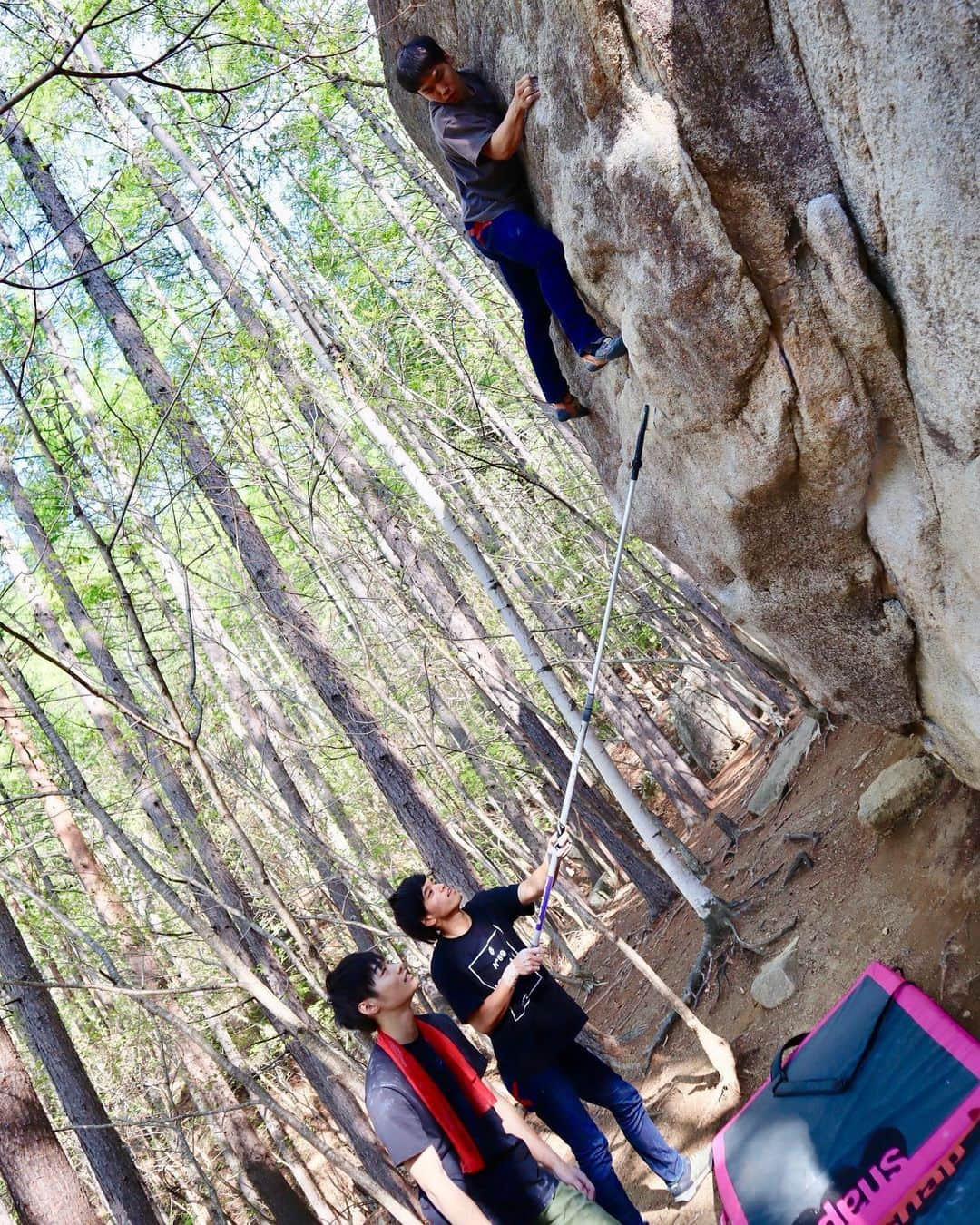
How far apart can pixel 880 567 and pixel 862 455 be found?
0.53m

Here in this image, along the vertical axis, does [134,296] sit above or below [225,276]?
above

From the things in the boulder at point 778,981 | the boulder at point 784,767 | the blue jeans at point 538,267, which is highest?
the blue jeans at point 538,267

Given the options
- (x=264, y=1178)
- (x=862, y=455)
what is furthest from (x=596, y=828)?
(x=862, y=455)

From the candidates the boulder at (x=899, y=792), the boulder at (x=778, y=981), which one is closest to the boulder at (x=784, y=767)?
the boulder at (x=899, y=792)

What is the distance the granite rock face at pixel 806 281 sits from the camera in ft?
9.98

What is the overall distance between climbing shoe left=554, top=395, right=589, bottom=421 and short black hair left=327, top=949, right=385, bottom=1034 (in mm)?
2891

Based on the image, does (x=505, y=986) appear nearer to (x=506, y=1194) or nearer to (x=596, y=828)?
(x=506, y=1194)

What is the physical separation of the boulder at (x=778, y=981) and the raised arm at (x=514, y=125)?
4.45 meters

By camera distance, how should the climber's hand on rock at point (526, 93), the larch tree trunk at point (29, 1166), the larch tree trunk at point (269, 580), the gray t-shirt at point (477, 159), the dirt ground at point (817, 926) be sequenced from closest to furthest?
the climber's hand on rock at point (526, 93), the gray t-shirt at point (477, 159), the dirt ground at point (817, 926), the larch tree trunk at point (29, 1166), the larch tree trunk at point (269, 580)

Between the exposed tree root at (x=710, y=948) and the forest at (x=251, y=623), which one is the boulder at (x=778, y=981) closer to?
the exposed tree root at (x=710, y=948)

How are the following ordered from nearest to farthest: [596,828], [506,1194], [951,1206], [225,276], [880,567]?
[951,1206] < [506,1194] < [880,567] < [225,276] < [596,828]

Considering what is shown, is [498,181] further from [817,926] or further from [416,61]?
[817,926]

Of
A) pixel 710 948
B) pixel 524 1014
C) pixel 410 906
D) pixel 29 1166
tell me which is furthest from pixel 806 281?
pixel 29 1166

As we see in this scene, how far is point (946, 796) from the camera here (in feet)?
16.6
